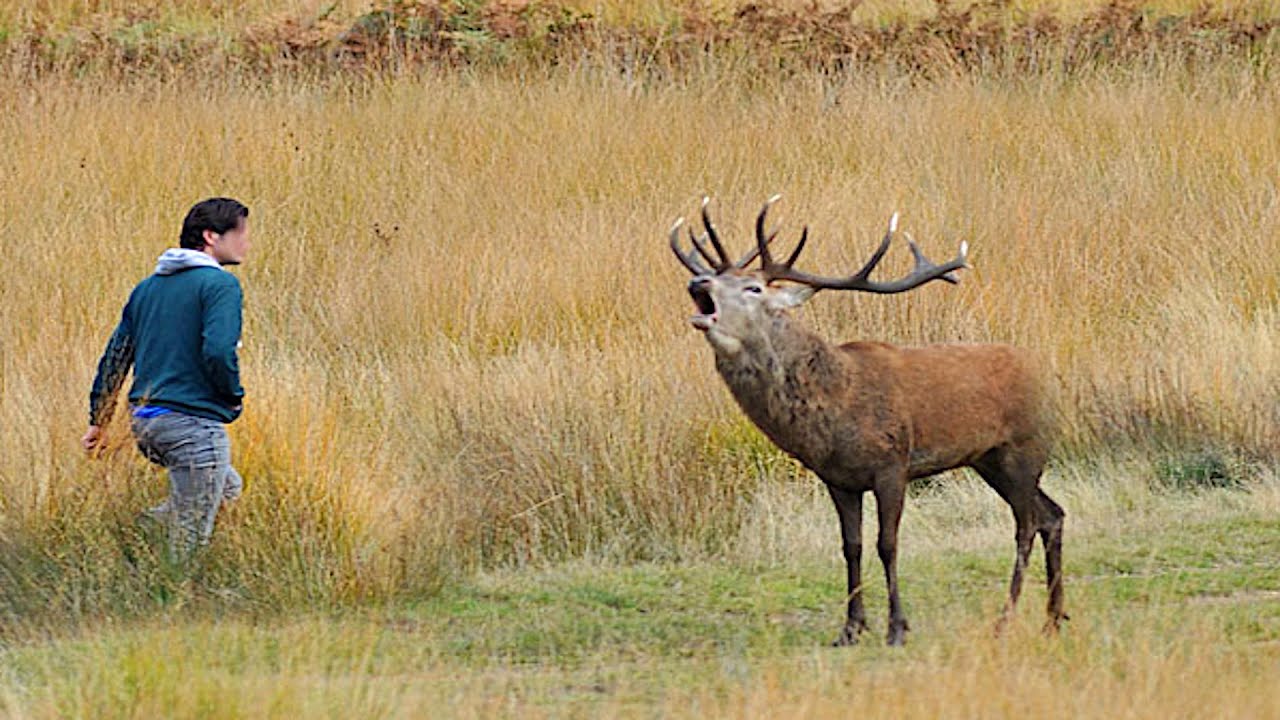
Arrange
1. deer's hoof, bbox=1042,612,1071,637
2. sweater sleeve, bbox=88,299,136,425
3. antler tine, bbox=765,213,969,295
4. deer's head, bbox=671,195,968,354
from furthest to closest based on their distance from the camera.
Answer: sweater sleeve, bbox=88,299,136,425, antler tine, bbox=765,213,969,295, deer's head, bbox=671,195,968,354, deer's hoof, bbox=1042,612,1071,637

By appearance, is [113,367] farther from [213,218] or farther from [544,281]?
[544,281]

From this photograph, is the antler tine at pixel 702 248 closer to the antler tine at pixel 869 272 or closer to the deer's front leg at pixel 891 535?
the antler tine at pixel 869 272

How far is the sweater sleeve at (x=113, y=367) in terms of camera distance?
9.55 metres

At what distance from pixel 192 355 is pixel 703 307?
234 centimetres

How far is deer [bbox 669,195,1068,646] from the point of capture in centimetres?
848

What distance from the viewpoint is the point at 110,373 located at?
9609 millimetres

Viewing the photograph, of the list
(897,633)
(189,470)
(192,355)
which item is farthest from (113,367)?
(897,633)

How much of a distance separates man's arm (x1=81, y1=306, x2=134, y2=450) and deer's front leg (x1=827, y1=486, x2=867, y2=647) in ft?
10.8

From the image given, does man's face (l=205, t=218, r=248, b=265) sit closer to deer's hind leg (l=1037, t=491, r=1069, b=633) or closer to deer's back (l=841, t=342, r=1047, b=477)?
deer's back (l=841, t=342, r=1047, b=477)

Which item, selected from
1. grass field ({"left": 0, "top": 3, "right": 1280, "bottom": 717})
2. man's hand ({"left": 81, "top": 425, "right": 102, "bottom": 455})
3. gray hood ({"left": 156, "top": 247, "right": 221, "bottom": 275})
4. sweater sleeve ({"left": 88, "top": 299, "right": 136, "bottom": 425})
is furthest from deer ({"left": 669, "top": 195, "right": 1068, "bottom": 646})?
man's hand ({"left": 81, "top": 425, "right": 102, "bottom": 455})

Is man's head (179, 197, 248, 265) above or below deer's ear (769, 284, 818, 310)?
above

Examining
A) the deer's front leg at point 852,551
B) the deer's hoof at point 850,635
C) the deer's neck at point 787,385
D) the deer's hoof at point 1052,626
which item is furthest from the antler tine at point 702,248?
the deer's hoof at point 1052,626

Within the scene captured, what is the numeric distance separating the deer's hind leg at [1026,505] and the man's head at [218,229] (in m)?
3.42

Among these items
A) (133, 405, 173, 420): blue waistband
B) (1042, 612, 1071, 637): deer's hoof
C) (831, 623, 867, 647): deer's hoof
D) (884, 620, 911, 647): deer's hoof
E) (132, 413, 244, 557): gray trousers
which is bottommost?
(831, 623, 867, 647): deer's hoof
